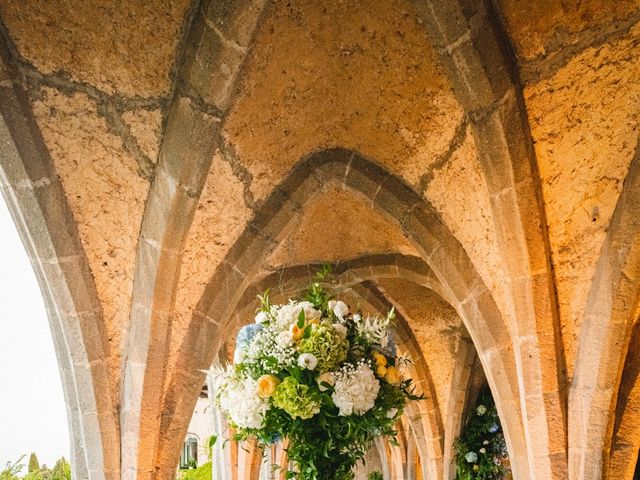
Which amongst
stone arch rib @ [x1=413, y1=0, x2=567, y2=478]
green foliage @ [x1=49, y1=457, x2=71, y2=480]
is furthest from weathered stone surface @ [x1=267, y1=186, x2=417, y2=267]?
green foliage @ [x1=49, y1=457, x2=71, y2=480]

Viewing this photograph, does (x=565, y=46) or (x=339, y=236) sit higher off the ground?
(x=339, y=236)

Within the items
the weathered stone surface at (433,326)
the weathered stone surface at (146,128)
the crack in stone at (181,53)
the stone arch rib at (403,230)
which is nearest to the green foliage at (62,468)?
the stone arch rib at (403,230)

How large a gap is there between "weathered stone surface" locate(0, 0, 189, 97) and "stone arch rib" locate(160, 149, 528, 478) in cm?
117

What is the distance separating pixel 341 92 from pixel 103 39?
1.30 metres

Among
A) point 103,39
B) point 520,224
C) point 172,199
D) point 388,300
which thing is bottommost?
point 520,224

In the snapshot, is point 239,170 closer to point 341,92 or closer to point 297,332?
point 341,92

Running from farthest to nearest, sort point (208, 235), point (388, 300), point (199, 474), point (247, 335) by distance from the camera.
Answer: point (199, 474)
point (388, 300)
point (208, 235)
point (247, 335)

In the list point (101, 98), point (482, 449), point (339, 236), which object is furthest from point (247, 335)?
point (482, 449)

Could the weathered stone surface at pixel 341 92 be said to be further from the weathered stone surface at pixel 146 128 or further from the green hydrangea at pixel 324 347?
the green hydrangea at pixel 324 347

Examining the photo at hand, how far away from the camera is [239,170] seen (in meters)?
3.80

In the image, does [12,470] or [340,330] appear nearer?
[340,330]

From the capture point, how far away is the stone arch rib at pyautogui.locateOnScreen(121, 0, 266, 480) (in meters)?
2.95

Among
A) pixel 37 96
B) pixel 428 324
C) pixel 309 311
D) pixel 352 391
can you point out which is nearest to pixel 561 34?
pixel 309 311

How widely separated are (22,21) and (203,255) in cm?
152
